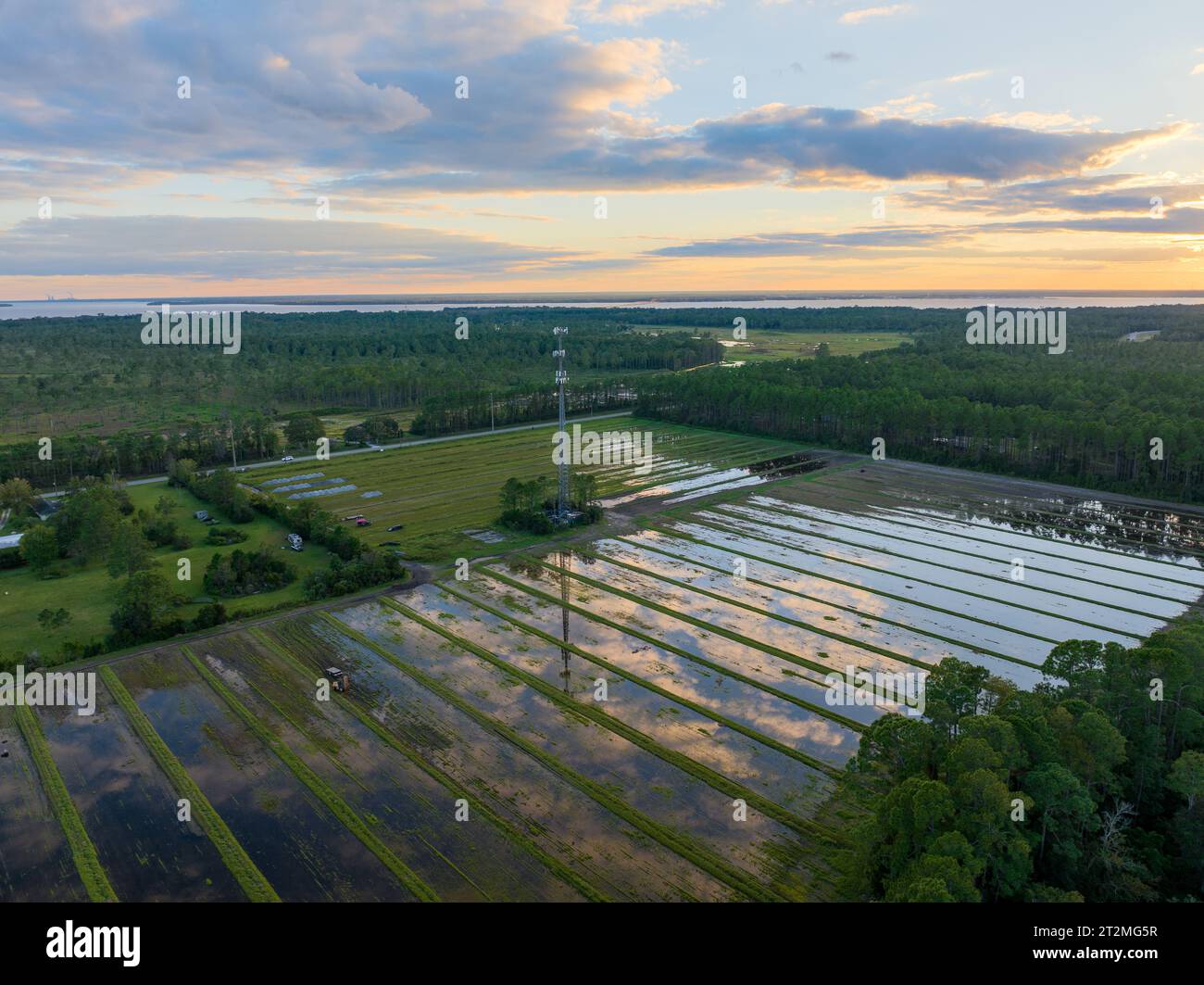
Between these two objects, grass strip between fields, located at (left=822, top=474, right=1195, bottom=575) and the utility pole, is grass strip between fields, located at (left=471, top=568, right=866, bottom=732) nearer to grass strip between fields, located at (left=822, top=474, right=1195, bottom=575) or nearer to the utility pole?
the utility pole

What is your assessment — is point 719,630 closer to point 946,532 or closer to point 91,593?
point 946,532

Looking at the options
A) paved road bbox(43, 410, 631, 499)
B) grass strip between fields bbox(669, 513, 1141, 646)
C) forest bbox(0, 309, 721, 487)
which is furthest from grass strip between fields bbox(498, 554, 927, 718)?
forest bbox(0, 309, 721, 487)

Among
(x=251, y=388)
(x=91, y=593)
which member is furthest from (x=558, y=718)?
(x=251, y=388)

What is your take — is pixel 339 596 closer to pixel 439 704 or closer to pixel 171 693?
pixel 171 693

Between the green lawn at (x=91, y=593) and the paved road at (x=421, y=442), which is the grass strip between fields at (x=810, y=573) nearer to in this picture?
the green lawn at (x=91, y=593)

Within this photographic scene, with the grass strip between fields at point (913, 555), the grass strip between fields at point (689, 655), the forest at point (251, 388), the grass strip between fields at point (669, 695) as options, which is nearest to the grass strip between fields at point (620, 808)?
the grass strip between fields at point (669, 695)
